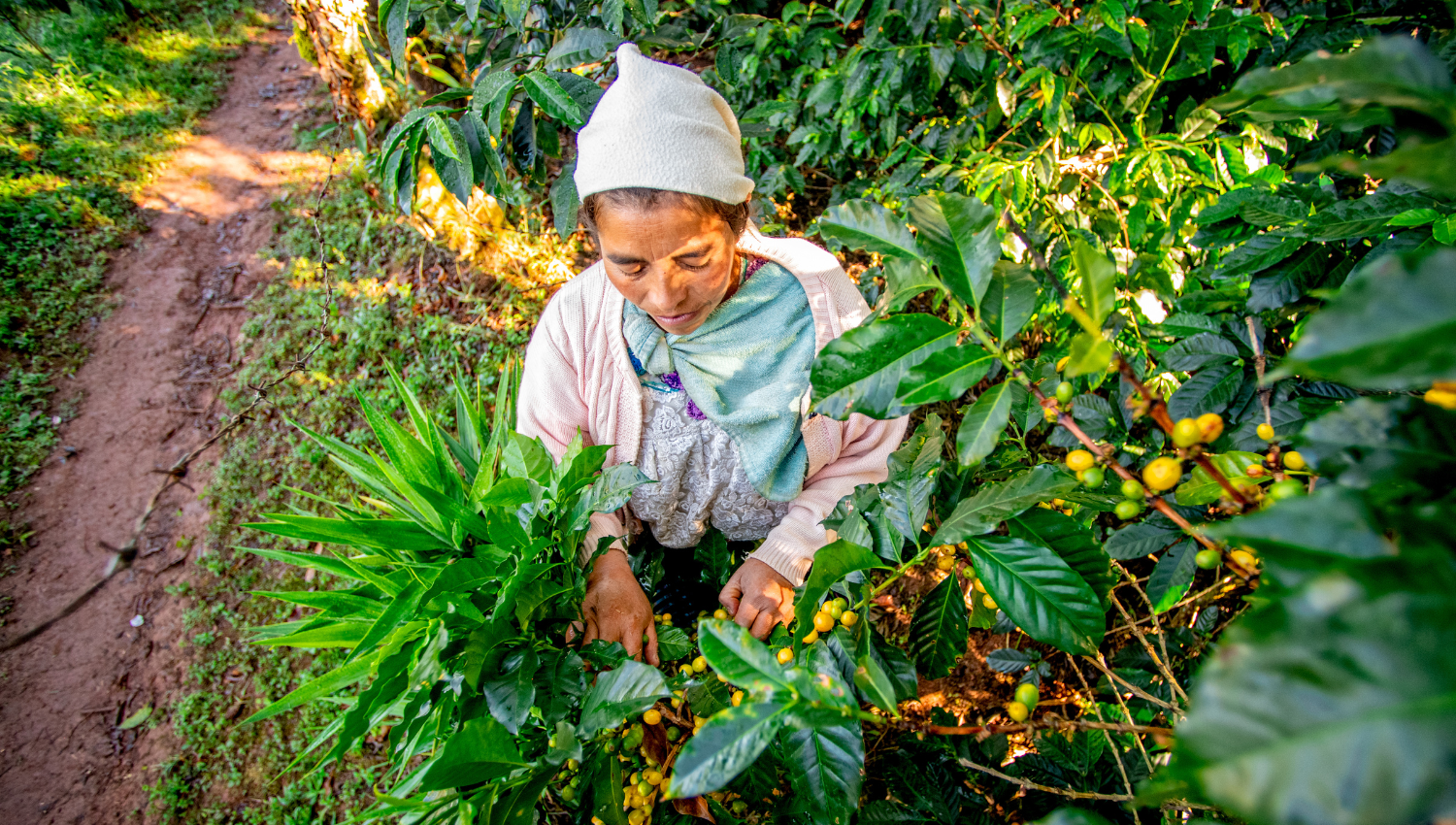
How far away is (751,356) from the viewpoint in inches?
59.3

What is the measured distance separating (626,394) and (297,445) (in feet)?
9.55

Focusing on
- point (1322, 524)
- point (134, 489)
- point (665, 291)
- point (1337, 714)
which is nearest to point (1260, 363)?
point (1322, 524)

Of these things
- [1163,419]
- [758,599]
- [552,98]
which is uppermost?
[552,98]

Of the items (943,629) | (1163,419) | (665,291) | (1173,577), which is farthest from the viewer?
(665,291)

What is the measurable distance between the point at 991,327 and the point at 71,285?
626 centimetres

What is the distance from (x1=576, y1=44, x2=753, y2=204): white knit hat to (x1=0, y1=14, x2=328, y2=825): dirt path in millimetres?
3500

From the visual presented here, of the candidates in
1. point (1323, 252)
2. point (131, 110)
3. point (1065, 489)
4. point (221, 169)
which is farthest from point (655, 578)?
point (131, 110)

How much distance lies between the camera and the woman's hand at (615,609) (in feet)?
4.66

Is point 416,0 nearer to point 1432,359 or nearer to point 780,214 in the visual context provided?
point 780,214

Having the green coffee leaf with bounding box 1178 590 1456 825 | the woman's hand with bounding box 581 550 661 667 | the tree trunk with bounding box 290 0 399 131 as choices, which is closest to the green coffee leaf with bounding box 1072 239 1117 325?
the green coffee leaf with bounding box 1178 590 1456 825

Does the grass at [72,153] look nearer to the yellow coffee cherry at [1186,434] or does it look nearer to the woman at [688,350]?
the woman at [688,350]

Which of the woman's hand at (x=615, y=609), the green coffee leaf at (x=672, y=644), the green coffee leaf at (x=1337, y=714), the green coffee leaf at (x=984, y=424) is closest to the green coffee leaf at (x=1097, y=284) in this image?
the green coffee leaf at (x=984, y=424)

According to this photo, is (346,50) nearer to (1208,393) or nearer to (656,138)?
(656,138)

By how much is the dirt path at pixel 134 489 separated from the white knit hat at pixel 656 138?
350 cm
